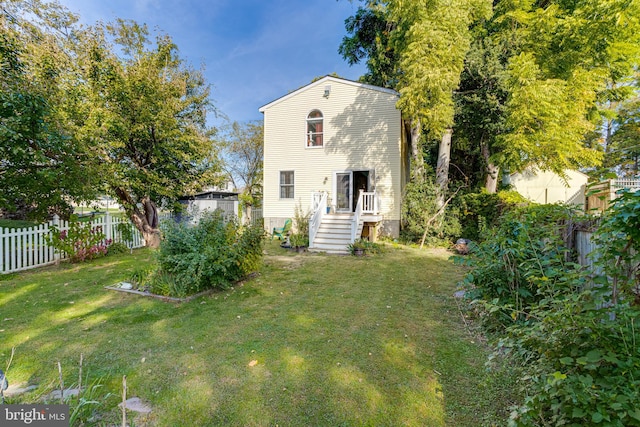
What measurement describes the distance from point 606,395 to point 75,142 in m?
9.69

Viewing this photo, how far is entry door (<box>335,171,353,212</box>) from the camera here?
1255cm

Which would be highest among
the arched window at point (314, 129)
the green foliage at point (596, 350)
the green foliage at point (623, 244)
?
the arched window at point (314, 129)

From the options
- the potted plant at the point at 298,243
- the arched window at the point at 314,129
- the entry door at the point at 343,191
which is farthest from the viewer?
the arched window at the point at 314,129

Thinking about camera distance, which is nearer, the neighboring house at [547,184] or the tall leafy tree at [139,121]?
the tall leafy tree at [139,121]

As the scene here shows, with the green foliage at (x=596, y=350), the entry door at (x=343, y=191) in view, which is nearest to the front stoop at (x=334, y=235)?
the entry door at (x=343, y=191)

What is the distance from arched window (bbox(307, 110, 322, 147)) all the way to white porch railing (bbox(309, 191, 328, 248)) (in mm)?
2467

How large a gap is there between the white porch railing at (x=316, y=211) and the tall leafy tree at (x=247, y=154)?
31.4 ft

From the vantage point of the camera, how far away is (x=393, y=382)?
8.64ft

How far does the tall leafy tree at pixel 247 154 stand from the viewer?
70.5 feet

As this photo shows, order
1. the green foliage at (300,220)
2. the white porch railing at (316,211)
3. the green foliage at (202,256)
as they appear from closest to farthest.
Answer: the green foliage at (202,256)
the white porch railing at (316,211)
the green foliage at (300,220)

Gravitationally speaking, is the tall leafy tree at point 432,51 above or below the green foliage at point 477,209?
above

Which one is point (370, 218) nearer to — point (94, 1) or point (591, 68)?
point (591, 68)

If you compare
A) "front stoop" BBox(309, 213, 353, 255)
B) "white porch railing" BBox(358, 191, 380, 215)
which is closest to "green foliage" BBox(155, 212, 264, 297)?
"front stoop" BBox(309, 213, 353, 255)

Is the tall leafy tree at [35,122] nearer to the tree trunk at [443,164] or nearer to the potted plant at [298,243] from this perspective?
the potted plant at [298,243]
